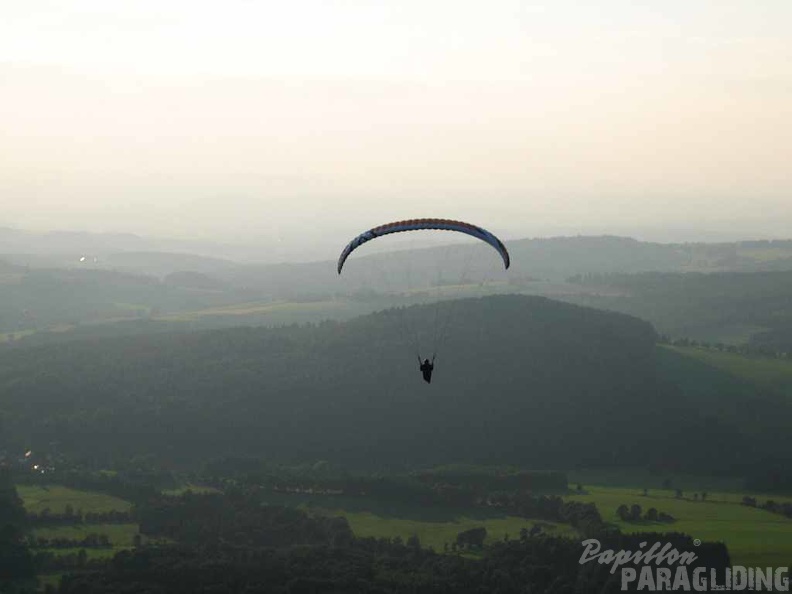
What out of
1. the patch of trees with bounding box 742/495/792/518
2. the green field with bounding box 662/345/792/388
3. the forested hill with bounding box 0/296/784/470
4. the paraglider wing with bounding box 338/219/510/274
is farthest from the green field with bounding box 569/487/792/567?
the green field with bounding box 662/345/792/388

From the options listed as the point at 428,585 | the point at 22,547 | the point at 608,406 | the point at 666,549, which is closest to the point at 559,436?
the point at 608,406

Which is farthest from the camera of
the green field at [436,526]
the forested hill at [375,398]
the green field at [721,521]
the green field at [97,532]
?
the forested hill at [375,398]

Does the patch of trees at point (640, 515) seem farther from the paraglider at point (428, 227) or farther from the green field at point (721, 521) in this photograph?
the paraglider at point (428, 227)

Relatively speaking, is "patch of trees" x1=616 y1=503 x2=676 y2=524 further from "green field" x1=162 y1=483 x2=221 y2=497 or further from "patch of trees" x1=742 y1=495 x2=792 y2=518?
"green field" x1=162 y1=483 x2=221 y2=497

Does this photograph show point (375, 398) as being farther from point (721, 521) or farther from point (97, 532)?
point (721, 521)

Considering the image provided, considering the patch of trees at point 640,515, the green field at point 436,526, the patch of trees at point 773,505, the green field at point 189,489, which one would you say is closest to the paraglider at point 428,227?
the green field at point 436,526

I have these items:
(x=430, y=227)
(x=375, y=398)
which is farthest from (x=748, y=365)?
(x=430, y=227)
